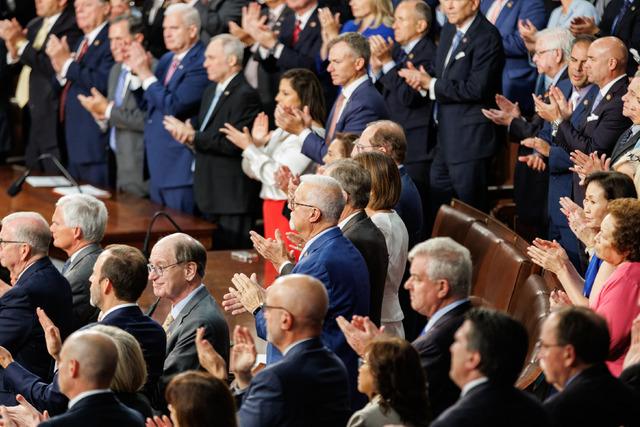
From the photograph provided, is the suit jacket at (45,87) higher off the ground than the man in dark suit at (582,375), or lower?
lower

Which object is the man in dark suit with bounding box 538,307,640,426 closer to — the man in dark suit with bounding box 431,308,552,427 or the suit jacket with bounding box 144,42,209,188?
the man in dark suit with bounding box 431,308,552,427

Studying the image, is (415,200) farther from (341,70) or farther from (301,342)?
(301,342)

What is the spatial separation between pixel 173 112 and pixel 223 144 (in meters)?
0.64

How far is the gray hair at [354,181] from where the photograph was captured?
539cm

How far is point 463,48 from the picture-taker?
7.91 meters

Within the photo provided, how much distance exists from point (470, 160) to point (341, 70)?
44.1 inches

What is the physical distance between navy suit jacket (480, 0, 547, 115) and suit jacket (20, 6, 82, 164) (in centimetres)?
373

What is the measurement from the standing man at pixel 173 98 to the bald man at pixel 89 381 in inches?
200

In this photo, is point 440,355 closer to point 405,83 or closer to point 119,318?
point 119,318

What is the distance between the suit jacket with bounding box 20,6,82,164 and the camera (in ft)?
34.0

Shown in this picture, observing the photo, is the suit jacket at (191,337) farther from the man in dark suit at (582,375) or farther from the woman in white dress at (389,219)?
the man in dark suit at (582,375)

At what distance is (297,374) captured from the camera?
4.18m

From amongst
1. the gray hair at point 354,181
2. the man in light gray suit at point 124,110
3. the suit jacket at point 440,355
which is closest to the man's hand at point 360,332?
the suit jacket at point 440,355

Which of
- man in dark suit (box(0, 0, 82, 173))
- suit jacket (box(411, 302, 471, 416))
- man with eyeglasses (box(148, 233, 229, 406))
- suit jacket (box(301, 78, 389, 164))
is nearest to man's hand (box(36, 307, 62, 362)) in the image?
man with eyeglasses (box(148, 233, 229, 406))
